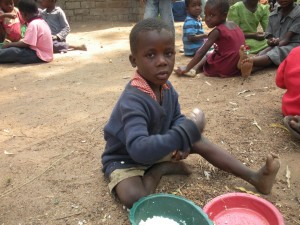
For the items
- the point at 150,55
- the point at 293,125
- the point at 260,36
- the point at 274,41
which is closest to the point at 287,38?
the point at 274,41

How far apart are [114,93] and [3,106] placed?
3.96ft

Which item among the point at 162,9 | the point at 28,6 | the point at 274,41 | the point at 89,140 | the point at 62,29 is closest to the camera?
the point at 89,140

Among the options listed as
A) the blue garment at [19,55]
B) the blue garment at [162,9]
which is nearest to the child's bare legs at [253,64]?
the blue garment at [162,9]

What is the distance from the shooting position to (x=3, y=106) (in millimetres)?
3824

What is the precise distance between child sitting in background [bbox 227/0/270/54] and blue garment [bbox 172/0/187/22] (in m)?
3.88

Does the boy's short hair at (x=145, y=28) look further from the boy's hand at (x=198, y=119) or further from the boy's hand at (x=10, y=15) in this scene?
the boy's hand at (x=10, y=15)

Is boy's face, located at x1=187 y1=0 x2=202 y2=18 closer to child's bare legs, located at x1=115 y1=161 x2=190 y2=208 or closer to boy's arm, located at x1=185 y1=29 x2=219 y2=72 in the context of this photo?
boy's arm, located at x1=185 y1=29 x2=219 y2=72

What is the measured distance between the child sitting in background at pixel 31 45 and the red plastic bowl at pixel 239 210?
4.30 meters

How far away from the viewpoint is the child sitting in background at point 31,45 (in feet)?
18.0

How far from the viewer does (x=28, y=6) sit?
5.43 m

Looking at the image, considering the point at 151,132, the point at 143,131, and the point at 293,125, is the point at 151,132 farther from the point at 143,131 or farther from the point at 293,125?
the point at 293,125

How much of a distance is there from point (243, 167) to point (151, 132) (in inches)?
24.8

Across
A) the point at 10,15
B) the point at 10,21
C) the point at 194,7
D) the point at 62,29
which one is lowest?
the point at 62,29

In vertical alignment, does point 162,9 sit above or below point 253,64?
above
